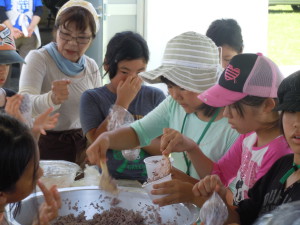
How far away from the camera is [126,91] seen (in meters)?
2.19

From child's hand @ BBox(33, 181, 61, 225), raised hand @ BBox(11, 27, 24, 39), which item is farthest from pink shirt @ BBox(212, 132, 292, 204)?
raised hand @ BBox(11, 27, 24, 39)

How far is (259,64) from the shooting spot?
150cm

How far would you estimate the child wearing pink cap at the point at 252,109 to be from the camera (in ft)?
4.84

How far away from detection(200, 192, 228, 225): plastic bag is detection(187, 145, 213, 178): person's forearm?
14.1 inches

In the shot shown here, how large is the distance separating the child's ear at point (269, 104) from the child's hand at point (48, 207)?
74 centimetres

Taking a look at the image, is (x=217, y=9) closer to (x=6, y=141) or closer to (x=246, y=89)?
(x=246, y=89)

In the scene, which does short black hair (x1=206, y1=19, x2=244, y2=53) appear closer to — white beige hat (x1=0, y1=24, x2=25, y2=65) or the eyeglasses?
the eyeglasses

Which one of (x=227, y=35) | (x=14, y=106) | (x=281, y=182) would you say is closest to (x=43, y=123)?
(x=14, y=106)

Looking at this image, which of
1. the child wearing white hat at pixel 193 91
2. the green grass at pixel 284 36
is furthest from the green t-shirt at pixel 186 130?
the green grass at pixel 284 36

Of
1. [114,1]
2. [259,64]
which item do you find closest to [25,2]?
[114,1]

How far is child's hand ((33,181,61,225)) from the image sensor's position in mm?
1434

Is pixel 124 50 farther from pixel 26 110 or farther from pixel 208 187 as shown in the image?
pixel 208 187

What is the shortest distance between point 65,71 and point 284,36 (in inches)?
397

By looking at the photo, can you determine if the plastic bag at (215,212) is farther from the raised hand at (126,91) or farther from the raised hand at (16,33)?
the raised hand at (16,33)
